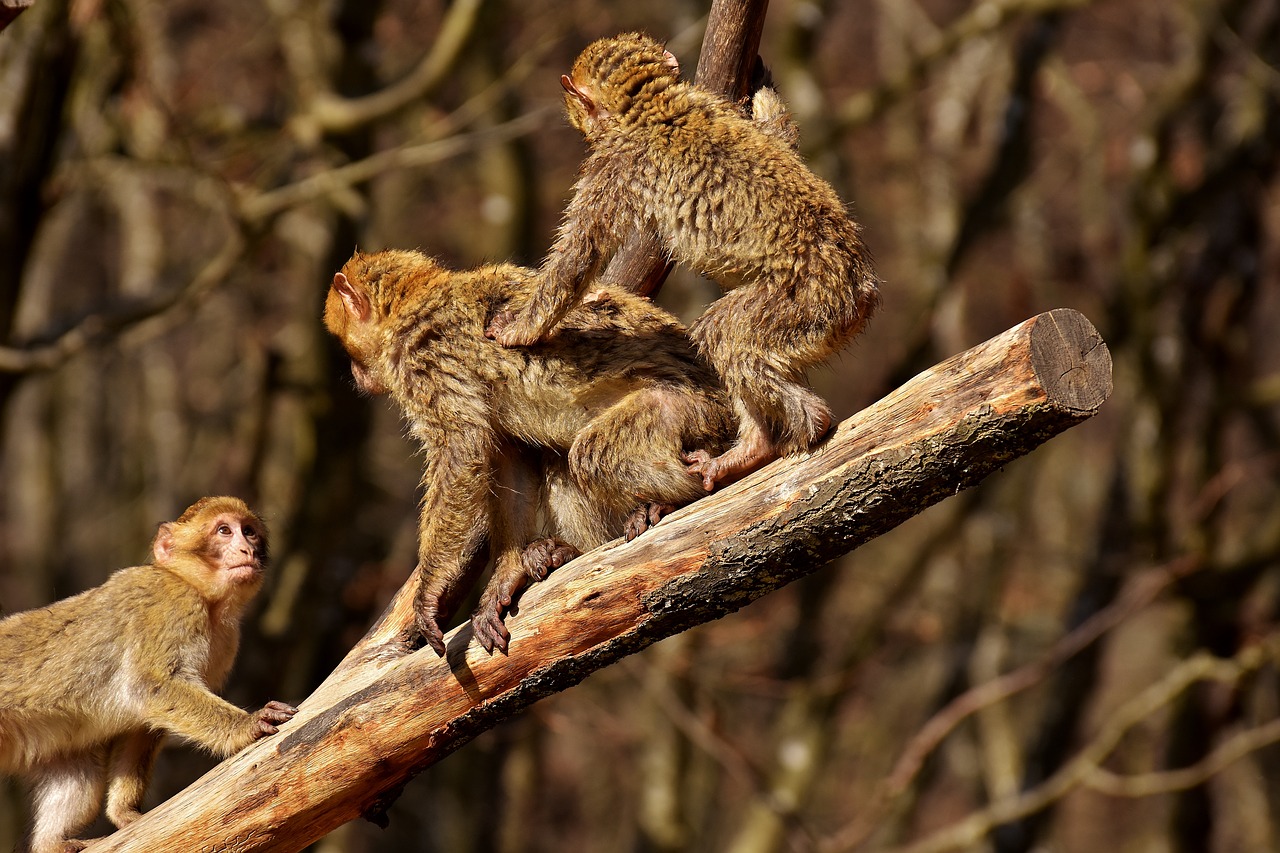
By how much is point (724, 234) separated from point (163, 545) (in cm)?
258

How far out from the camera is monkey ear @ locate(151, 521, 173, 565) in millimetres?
5477

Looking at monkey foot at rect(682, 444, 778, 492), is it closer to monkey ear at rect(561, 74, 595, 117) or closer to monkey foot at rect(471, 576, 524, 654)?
monkey foot at rect(471, 576, 524, 654)

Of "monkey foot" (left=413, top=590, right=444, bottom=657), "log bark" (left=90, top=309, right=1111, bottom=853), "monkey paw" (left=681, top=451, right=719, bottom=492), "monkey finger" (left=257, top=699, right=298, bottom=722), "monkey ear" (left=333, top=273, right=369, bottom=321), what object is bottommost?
"log bark" (left=90, top=309, right=1111, bottom=853)

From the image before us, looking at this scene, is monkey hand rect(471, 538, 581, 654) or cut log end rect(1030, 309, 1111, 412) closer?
cut log end rect(1030, 309, 1111, 412)

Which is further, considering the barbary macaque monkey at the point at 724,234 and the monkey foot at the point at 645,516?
the barbary macaque monkey at the point at 724,234

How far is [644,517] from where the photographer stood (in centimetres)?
448

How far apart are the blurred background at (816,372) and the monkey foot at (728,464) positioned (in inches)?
49.3

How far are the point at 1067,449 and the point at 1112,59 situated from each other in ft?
13.5

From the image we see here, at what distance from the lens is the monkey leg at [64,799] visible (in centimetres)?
502

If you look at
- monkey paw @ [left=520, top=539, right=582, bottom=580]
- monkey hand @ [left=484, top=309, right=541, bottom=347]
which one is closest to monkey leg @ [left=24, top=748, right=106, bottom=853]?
monkey paw @ [left=520, top=539, right=582, bottom=580]

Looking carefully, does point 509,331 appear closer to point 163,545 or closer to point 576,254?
point 576,254

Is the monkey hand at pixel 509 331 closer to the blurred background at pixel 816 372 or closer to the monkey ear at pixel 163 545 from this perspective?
the blurred background at pixel 816 372

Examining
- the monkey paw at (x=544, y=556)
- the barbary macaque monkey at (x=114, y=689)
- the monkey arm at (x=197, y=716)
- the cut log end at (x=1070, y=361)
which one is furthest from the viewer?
the barbary macaque monkey at (x=114, y=689)

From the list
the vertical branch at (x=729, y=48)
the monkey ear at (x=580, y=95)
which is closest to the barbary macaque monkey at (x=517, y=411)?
the vertical branch at (x=729, y=48)
